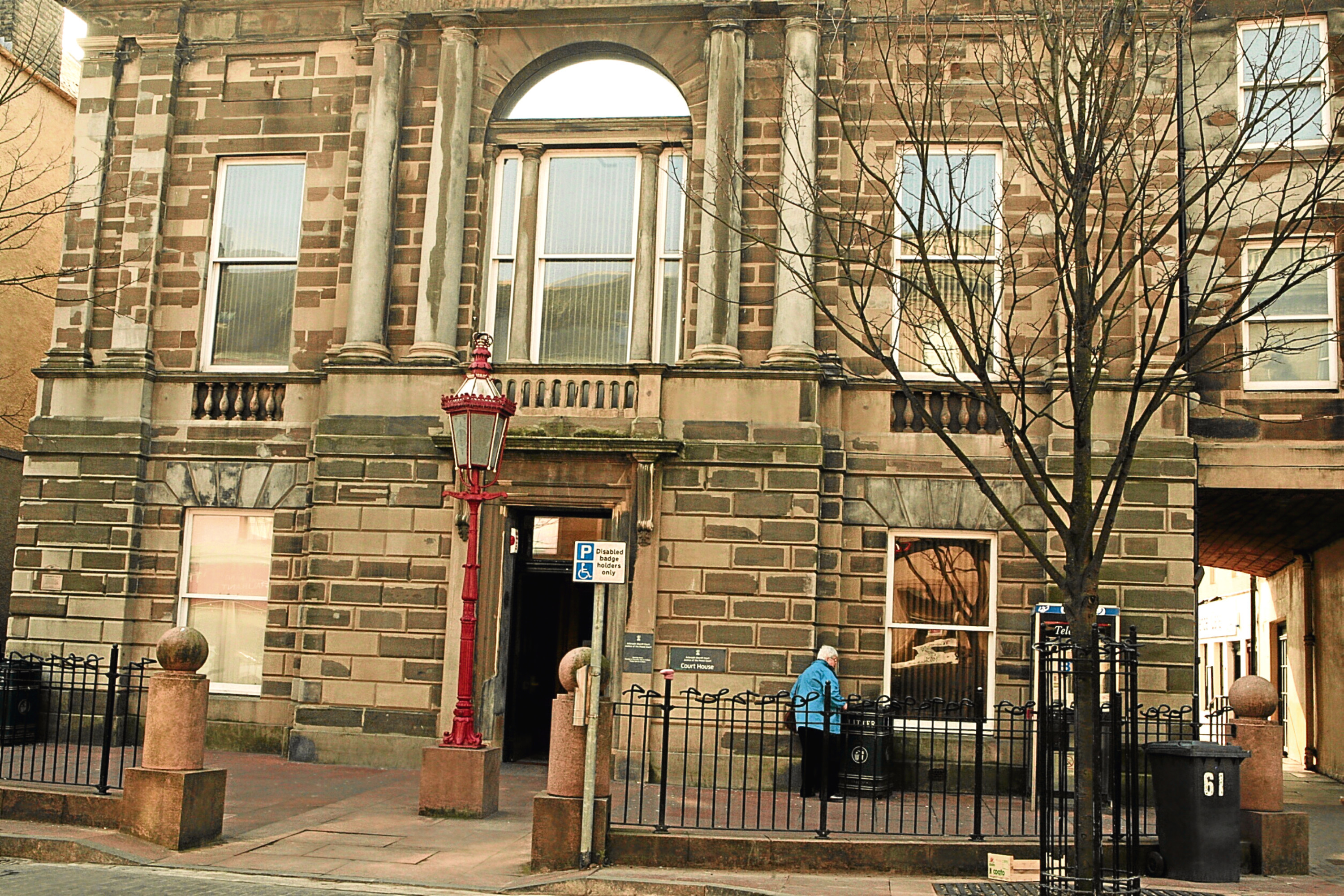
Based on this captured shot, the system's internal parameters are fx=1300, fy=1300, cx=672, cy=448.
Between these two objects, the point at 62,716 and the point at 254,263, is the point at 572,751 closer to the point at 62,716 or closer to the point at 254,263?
the point at 62,716

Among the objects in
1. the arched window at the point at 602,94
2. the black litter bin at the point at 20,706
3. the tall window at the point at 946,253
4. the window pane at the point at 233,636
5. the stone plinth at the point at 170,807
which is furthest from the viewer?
the window pane at the point at 233,636

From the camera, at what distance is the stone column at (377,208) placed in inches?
661

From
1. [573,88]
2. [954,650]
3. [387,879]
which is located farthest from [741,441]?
[387,879]

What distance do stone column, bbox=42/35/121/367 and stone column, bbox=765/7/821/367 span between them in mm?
9382

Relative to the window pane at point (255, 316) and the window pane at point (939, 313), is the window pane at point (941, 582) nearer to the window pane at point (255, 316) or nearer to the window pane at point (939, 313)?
the window pane at point (939, 313)

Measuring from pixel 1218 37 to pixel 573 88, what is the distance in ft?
27.2

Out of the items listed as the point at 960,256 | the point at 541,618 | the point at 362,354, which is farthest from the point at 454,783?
the point at 960,256

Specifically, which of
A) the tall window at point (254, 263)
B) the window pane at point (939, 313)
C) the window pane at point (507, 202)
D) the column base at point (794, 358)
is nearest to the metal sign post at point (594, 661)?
the column base at point (794, 358)

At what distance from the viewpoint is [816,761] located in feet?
48.3

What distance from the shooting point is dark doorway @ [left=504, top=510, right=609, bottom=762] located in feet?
55.1

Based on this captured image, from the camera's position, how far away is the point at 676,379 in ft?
52.5

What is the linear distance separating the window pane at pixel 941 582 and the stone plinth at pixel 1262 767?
15.4ft

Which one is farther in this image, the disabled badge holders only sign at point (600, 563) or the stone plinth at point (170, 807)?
the stone plinth at point (170, 807)

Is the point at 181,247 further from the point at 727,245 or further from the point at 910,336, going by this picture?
the point at 910,336
